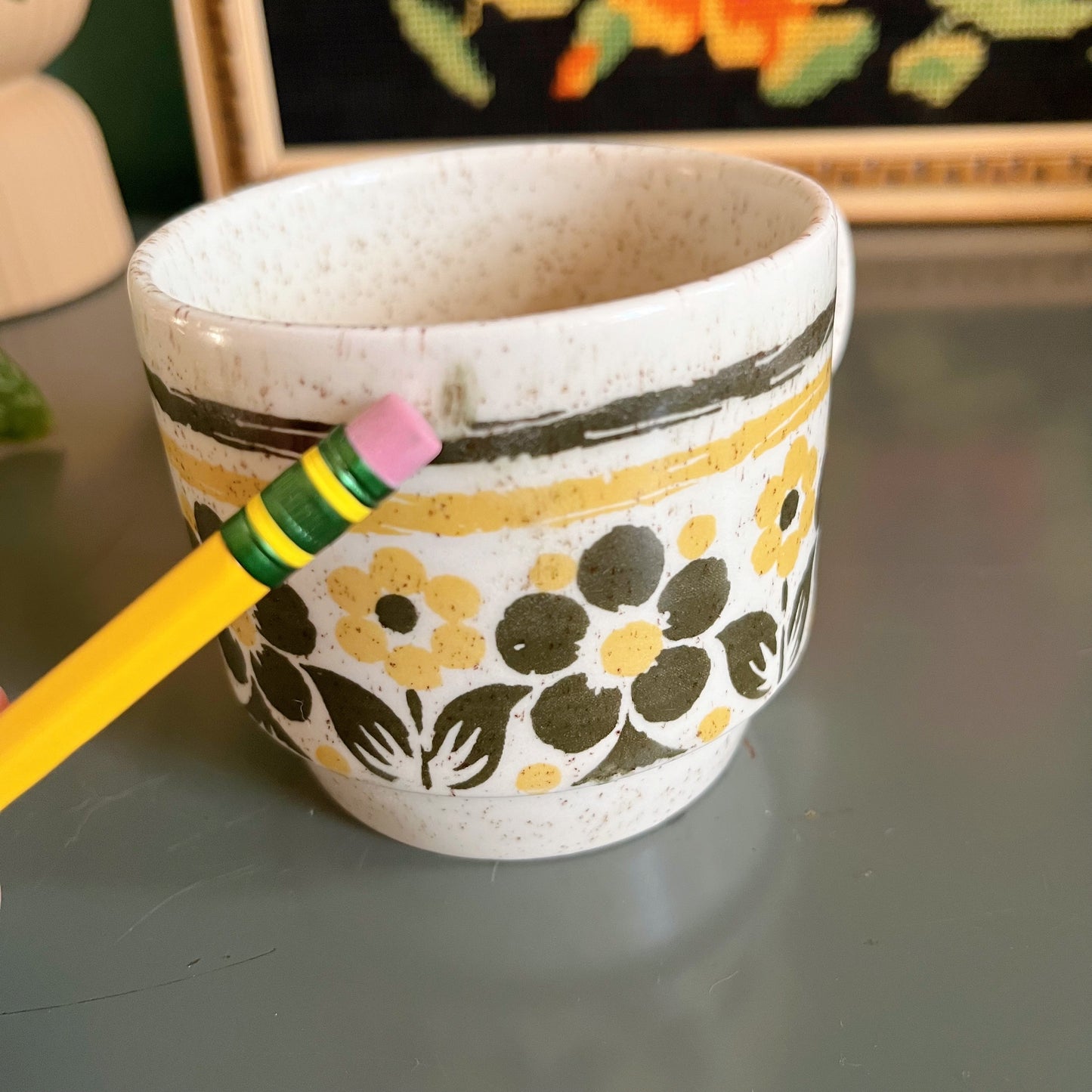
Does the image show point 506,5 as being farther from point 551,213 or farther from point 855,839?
point 855,839

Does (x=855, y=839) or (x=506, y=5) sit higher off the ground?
(x=506, y=5)

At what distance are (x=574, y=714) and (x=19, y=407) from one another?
1.27 ft

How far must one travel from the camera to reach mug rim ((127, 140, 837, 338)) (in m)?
0.19

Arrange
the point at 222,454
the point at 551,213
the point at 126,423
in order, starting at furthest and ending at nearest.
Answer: the point at 126,423, the point at 551,213, the point at 222,454

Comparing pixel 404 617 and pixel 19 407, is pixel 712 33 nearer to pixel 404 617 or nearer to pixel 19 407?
pixel 19 407

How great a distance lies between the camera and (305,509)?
0.18 m

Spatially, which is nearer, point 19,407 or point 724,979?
point 724,979

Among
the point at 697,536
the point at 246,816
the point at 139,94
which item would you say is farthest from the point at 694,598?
the point at 139,94

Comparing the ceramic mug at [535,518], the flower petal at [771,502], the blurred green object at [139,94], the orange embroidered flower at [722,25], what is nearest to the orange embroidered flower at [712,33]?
the orange embroidered flower at [722,25]

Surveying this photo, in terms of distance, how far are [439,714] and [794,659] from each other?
0.32ft

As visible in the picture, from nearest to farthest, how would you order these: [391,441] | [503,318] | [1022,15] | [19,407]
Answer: [391,441], [503,318], [19,407], [1022,15]

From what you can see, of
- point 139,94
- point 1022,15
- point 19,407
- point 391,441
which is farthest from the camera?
point 139,94

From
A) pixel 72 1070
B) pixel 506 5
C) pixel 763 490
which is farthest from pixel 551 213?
pixel 506 5

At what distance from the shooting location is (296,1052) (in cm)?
24
